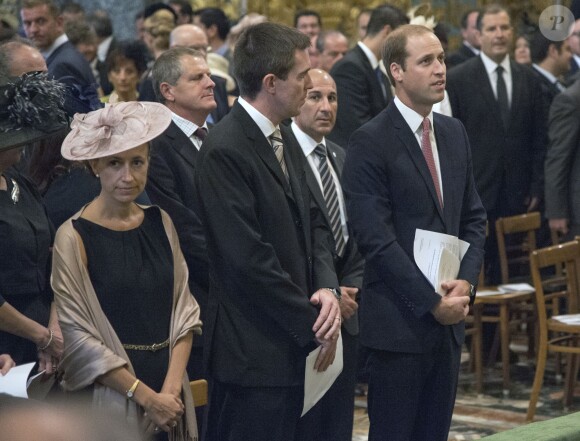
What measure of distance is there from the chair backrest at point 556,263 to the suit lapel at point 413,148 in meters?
2.04

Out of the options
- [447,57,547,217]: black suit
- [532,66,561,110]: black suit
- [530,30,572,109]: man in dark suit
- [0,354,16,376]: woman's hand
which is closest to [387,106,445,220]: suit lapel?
[0,354,16,376]: woman's hand

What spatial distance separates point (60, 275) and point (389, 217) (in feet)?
3.94

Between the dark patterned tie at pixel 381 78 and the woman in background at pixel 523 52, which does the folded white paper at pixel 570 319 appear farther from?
the woman in background at pixel 523 52

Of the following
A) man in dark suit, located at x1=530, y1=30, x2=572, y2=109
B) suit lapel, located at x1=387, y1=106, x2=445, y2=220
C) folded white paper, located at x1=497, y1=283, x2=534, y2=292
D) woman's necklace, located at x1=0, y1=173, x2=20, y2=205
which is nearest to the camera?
woman's necklace, located at x1=0, y1=173, x2=20, y2=205

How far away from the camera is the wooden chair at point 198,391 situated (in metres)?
3.40

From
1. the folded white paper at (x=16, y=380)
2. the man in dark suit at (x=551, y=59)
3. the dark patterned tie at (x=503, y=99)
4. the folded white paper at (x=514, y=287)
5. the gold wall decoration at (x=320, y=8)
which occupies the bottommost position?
the folded white paper at (x=514, y=287)

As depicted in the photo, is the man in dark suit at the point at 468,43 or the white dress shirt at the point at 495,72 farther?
the man in dark suit at the point at 468,43

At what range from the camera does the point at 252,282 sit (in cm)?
341

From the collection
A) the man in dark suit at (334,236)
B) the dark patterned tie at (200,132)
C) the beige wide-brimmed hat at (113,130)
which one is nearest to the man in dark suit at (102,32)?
the man in dark suit at (334,236)

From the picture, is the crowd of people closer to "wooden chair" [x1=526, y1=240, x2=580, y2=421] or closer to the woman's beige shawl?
the woman's beige shawl

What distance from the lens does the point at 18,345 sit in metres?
3.56

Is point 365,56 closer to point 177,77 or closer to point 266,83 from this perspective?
point 177,77

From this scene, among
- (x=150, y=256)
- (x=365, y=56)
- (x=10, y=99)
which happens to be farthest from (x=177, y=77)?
(x=365, y=56)

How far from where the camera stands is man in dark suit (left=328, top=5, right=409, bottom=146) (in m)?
6.82
